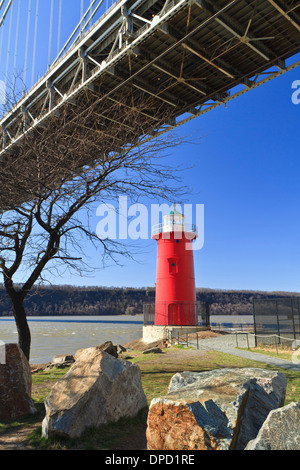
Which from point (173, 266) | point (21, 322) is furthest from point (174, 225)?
point (21, 322)

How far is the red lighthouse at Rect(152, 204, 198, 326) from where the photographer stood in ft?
87.5

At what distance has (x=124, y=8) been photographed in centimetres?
1138

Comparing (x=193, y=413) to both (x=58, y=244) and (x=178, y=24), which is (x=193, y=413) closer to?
(x=58, y=244)

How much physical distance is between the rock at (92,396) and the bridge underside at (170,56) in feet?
17.0

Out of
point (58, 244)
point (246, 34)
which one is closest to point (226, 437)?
point (58, 244)

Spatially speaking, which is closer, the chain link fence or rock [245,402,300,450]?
rock [245,402,300,450]

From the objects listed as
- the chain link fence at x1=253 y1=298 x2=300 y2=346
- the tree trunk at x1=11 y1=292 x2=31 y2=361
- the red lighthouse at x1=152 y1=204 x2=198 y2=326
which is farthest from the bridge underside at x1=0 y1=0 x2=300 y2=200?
the red lighthouse at x1=152 y1=204 x2=198 y2=326

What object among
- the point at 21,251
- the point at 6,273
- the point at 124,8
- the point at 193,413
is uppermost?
the point at 124,8

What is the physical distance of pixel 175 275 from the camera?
27.0 metres

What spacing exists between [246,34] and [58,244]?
28.7 ft

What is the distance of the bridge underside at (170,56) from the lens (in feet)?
33.8

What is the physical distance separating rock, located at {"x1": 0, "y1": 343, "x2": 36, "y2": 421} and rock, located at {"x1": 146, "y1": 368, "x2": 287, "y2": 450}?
118 inches

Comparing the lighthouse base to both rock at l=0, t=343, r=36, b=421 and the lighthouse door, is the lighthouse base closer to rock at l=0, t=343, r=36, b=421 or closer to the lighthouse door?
the lighthouse door
